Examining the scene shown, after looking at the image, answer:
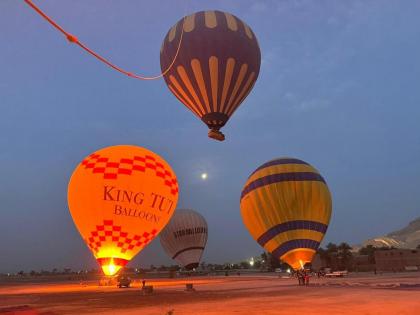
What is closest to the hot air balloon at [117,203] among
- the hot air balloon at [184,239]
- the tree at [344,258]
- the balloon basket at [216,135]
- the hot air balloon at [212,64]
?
the balloon basket at [216,135]

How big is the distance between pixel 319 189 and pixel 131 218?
15.5 metres

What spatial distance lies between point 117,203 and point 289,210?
43.4 ft

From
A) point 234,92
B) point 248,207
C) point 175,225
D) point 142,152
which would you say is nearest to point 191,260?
point 175,225

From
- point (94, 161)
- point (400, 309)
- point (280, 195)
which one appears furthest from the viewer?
point (280, 195)

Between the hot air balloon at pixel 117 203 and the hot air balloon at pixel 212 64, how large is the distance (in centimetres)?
507

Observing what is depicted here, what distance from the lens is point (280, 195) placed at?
31656 millimetres

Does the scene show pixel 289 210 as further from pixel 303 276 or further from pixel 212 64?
pixel 212 64

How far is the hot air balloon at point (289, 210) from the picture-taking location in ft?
102

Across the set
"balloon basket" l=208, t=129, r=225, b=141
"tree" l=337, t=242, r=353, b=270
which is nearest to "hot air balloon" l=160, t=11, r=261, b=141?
"balloon basket" l=208, t=129, r=225, b=141

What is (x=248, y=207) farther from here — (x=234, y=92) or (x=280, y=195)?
(x=234, y=92)

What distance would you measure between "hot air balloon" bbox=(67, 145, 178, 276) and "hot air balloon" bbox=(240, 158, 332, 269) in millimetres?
9396

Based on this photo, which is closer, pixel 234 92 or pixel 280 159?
pixel 234 92

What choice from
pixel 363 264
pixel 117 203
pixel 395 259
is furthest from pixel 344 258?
pixel 117 203

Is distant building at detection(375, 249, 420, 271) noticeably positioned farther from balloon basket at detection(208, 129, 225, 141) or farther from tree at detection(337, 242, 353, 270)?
balloon basket at detection(208, 129, 225, 141)
